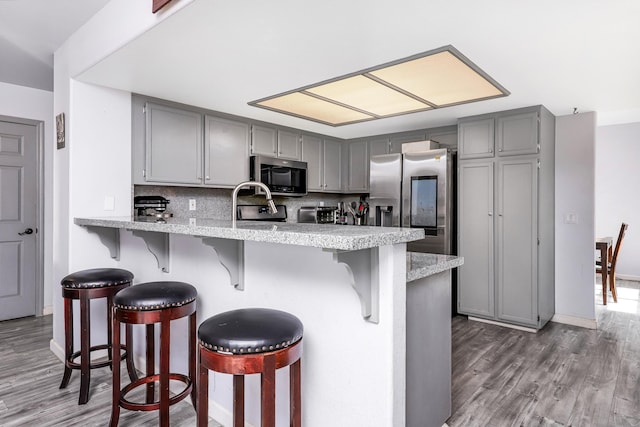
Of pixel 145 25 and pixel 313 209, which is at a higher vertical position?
pixel 145 25

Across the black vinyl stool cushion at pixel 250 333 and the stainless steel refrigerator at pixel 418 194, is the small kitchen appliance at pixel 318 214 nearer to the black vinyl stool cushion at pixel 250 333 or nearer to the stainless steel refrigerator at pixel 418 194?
the stainless steel refrigerator at pixel 418 194

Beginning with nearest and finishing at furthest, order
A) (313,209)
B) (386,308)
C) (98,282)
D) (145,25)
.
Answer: (386,308) < (145,25) < (98,282) < (313,209)

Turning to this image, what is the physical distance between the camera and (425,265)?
1640 mm

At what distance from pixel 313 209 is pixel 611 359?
3446 millimetres

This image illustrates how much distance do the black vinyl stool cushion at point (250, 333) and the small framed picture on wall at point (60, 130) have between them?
90.6 inches

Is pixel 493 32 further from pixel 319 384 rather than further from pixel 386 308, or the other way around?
pixel 319 384

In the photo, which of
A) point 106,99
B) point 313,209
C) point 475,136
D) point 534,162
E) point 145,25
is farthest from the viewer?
point 313,209

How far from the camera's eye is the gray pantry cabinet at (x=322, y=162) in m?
4.71

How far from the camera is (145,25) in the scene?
1975 millimetres

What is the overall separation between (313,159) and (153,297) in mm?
3331

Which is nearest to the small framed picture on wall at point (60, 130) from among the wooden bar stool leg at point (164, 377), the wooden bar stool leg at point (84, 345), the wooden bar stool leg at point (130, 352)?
the wooden bar stool leg at point (84, 345)

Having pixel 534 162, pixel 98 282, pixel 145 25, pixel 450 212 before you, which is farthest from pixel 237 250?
pixel 534 162

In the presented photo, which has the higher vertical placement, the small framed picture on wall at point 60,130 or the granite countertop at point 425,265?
the small framed picture on wall at point 60,130

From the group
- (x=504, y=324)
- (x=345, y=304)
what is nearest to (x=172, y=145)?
(x=345, y=304)
